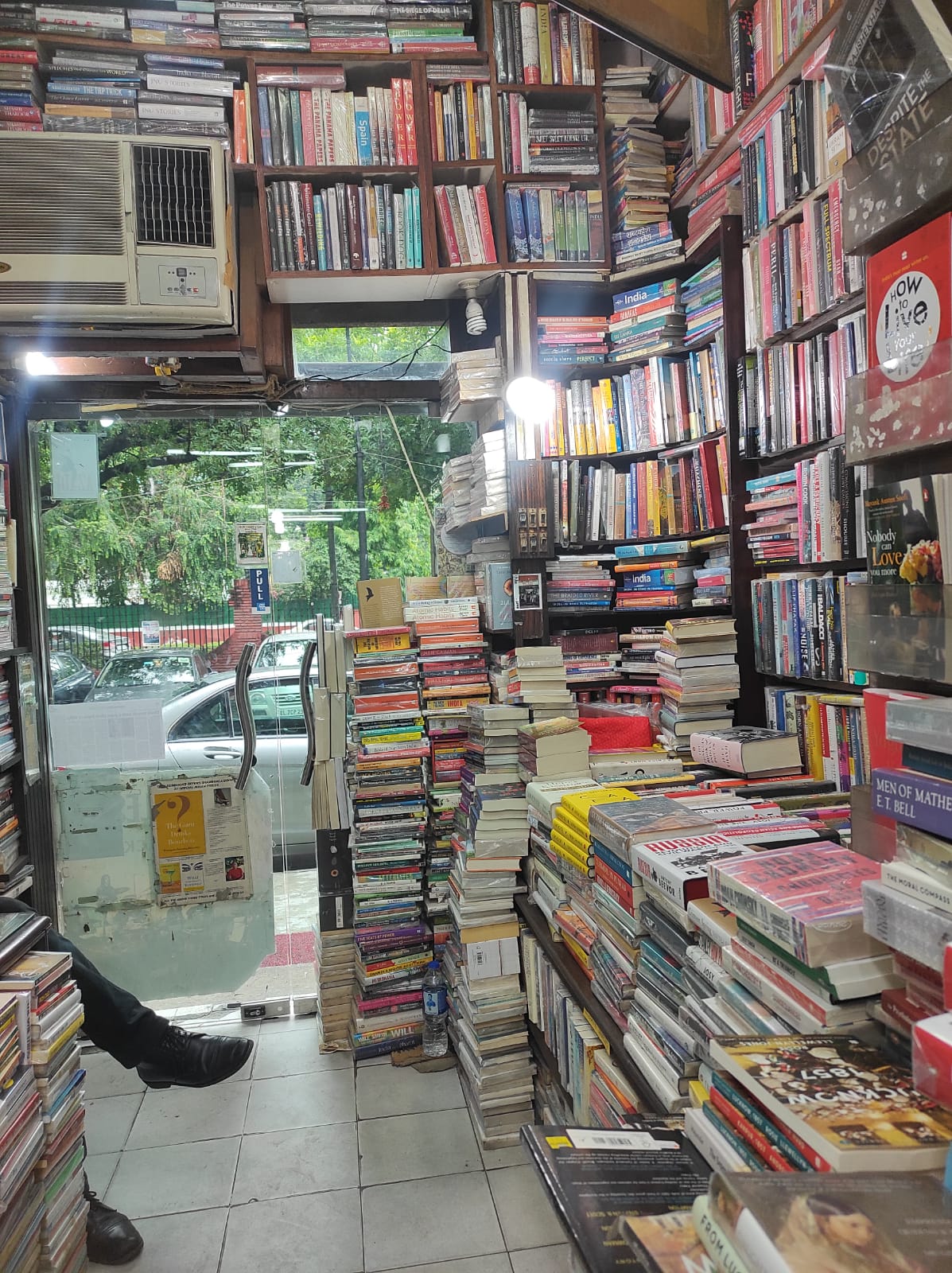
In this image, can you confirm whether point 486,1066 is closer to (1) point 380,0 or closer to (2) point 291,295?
(2) point 291,295

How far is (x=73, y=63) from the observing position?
2.91 meters

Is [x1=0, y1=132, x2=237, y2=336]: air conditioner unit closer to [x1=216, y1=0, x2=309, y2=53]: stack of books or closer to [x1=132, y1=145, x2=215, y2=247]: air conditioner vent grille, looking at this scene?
[x1=132, y1=145, x2=215, y2=247]: air conditioner vent grille

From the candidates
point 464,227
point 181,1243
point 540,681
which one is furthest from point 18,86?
point 181,1243

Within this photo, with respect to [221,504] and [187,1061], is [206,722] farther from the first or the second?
[187,1061]

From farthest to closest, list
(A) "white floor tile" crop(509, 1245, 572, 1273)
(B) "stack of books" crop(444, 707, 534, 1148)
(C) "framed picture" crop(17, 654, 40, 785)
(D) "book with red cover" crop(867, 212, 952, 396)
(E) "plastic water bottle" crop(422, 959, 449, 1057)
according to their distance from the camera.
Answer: (C) "framed picture" crop(17, 654, 40, 785), (E) "plastic water bottle" crop(422, 959, 449, 1057), (B) "stack of books" crop(444, 707, 534, 1148), (A) "white floor tile" crop(509, 1245, 572, 1273), (D) "book with red cover" crop(867, 212, 952, 396)

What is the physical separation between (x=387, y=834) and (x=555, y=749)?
96 cm

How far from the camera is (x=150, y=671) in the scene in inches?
143

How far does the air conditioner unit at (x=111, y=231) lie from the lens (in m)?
2.62

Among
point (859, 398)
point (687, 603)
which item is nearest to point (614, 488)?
point (687, 603)

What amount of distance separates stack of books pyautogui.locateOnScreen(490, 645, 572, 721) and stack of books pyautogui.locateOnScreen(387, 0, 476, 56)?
222cm

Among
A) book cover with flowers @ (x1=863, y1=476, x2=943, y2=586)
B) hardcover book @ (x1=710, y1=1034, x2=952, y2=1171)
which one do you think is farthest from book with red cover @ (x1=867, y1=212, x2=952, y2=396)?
hardcover book @ (x1=710, y1=1034, x2=952, y2=1171)

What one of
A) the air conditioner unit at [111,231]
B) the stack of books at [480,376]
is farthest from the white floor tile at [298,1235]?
the air conditioner unit at [111,231]

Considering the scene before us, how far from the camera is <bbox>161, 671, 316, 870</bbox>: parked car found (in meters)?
3.66

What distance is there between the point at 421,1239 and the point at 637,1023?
130 centimetres
